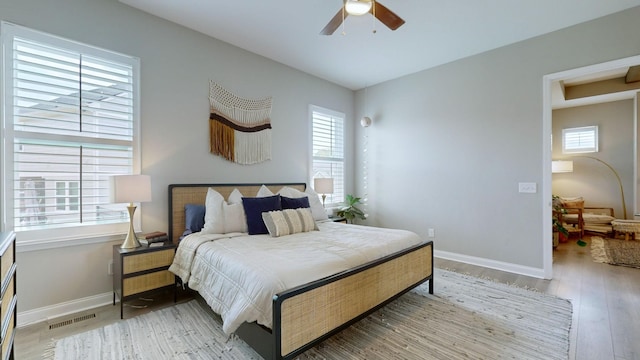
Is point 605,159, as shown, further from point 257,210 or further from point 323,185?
point 257,210

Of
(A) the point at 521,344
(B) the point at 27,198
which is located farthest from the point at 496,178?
(B) the point at 27,198

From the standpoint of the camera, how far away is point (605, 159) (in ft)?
19.9

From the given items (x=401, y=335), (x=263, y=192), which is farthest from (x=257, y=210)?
(x=401, y=335)

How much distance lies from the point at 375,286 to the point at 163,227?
2.36 meters

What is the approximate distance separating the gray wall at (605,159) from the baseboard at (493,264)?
4.31 m

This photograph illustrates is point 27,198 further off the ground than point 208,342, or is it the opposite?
point 27,198

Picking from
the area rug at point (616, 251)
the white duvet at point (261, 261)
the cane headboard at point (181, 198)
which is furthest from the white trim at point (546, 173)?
the cane headboard at point (181, 198)

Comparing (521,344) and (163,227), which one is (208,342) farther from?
(521,344)

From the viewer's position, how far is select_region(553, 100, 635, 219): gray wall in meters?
5.82

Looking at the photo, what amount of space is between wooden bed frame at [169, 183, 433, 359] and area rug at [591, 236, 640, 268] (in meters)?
3.23

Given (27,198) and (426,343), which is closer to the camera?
(426,343)

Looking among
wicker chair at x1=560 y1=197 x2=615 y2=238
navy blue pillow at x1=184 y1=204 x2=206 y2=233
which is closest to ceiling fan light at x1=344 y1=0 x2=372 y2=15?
navy blue pillow at x1=184 y1=204 x2=206 y2=233

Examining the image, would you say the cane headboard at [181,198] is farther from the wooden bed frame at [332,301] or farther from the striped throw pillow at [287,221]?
the wooden bed frame at [332,301]

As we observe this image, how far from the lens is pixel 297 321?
1.66 metres
